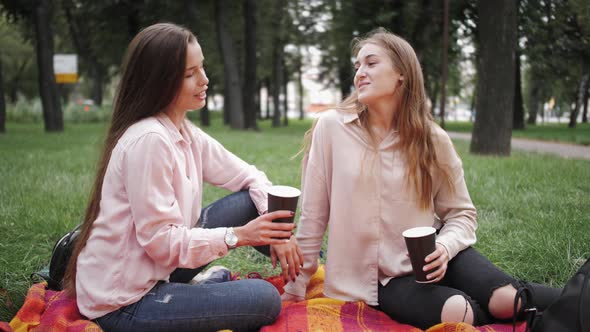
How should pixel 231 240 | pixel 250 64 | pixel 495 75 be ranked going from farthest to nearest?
pixel 250 64
pixel 495 75
pixel 231 240

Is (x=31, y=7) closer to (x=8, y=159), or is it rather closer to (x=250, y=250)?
(x=8, y=159)

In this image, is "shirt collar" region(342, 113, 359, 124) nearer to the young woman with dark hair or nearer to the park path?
the young woman with dark hair

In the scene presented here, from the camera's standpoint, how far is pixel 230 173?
9.80 feet

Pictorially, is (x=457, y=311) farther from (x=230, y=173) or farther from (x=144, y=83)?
(x=144, y=83)

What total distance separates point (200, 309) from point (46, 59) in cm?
1521

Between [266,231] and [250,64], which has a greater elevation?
[250,64]

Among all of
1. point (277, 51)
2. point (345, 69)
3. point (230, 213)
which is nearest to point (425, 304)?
point (230, 213)

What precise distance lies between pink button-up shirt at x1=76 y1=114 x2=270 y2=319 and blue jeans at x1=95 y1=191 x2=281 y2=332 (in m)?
0.05

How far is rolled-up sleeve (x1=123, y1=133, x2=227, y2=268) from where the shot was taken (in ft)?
6.98

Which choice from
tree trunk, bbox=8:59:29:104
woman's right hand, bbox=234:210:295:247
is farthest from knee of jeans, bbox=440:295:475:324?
tree trunk, bbox=8:59:29:104

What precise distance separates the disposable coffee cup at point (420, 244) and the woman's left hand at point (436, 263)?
2 cm

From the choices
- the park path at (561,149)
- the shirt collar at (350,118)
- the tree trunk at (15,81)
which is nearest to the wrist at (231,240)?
the shirt collar at (350,118)

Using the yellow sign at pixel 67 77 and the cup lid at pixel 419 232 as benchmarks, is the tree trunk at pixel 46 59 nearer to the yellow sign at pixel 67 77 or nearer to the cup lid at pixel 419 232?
the yellow sign at pixel 67 77

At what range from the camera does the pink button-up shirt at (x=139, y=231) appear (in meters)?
2.14
